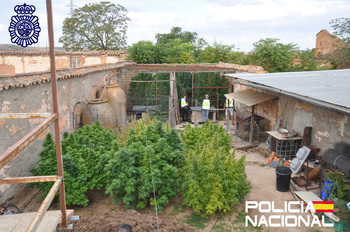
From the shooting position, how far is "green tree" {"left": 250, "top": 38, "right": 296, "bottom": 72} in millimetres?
17953

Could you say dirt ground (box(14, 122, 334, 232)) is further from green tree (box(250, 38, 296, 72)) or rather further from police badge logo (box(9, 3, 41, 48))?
green tree (box(250, 38, 296, 72))

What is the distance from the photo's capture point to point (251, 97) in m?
12.0

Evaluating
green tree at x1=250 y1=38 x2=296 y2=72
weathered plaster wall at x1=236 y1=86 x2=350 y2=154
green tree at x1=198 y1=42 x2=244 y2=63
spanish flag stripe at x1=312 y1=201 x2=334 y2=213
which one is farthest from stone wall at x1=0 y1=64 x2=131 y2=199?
green tree at x1=198 y1=42 x2=244 y2=63

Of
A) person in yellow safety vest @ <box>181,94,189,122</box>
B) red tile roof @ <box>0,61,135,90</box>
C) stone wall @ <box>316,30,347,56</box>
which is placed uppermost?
stone wall @ <box>316,30,347,56</box>

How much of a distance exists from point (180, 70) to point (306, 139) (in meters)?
9.65

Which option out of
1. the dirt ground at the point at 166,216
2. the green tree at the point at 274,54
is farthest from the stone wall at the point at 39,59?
the dirt ground at the point at 166,216

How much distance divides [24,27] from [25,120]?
4843 millimetres

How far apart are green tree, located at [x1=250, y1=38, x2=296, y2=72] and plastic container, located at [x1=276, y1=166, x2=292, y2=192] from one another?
465 inches

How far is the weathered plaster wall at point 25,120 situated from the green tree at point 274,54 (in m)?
12.9

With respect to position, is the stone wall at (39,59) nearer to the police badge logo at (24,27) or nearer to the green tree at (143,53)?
the green tree at (143,53)

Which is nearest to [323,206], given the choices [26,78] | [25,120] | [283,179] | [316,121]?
[283,179]

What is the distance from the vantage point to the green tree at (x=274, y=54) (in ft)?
58.9

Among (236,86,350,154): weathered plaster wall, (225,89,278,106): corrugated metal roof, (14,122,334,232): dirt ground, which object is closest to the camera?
(14,122,334,232): dirt ground

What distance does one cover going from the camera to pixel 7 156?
2191 millimetres
